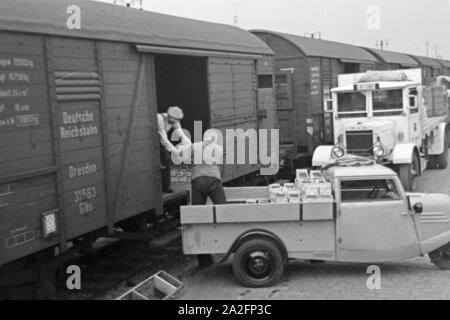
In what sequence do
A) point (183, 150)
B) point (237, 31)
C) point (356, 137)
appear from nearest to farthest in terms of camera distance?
point (183, 150)
point (237, 31)
point (356, 137)

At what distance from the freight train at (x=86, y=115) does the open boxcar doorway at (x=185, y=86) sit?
0.02 metres

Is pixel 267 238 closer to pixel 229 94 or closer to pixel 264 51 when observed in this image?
pixel 229 94

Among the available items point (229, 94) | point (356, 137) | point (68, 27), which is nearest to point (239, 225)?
point (68, 27)

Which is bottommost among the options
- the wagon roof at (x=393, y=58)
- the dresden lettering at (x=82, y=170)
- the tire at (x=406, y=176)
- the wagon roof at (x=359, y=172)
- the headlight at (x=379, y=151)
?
the tire at (x=406, y=176)

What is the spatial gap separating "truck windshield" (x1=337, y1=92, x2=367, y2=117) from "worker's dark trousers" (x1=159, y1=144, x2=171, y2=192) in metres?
5.55

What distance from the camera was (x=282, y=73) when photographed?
14000 millimetres

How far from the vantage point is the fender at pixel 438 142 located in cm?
1536

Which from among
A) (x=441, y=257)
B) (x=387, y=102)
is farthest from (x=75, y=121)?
(x=387, y=102)

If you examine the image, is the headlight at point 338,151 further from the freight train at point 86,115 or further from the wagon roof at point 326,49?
the wagon roof at point 326,49

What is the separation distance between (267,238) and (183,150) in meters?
1.50

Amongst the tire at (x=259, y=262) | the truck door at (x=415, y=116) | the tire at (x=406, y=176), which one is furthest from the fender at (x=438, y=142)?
the tire at (x=259, y=262)

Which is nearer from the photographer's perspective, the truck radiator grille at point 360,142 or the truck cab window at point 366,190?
the truck cab window at point 366,190
